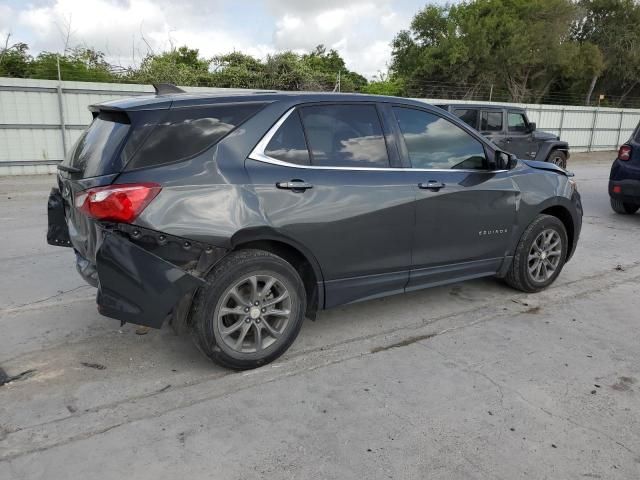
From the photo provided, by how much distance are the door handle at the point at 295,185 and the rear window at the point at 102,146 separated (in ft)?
3.11

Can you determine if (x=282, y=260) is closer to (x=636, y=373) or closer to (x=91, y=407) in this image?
(x=91, y=407)

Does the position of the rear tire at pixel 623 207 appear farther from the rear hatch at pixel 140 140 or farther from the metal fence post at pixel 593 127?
the metal fence post at pixel 593 127

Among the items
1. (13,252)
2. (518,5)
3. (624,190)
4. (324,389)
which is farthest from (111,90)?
(518,5)

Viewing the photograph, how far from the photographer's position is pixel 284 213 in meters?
3.39

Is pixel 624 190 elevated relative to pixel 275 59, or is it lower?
lower

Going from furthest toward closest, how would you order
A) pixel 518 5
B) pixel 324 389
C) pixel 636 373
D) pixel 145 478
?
pixel 518 5
pixel 636 373
pixel 324 389
pixel 145 478

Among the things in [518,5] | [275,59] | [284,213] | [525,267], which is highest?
[518,5]

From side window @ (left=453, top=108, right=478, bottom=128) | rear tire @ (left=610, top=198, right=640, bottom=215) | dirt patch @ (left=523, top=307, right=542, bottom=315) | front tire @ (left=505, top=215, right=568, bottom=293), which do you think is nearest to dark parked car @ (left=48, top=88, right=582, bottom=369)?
front tire @ (left=505, top=215, right=568, bottom=293)

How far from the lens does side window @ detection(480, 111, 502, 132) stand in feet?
37.5

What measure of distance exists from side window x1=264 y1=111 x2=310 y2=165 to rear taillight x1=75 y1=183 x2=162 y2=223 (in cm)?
78

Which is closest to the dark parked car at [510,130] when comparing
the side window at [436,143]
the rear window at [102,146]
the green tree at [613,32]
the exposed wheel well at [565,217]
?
the exposed wheel well at [565,217]

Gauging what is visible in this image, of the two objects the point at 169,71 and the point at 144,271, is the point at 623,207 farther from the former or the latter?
the point at 169,71

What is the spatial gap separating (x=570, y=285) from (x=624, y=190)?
154 inches

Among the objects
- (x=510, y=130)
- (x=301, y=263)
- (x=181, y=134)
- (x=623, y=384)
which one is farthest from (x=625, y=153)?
(x=181, y=134)
